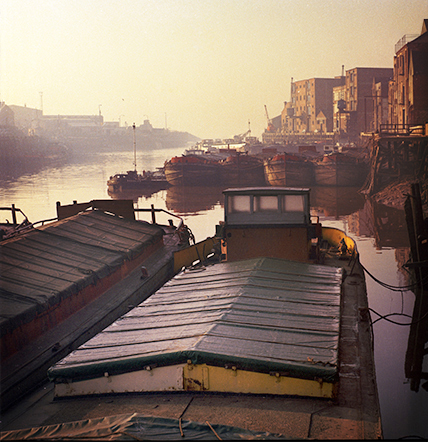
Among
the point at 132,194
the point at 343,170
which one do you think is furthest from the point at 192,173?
the point at 343,170

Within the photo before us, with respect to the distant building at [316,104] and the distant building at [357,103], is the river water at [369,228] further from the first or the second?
the distant building at [316,104]

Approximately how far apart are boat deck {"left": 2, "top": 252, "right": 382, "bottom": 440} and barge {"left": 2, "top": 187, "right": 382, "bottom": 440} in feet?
0.06

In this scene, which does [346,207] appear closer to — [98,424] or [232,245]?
[232,245]

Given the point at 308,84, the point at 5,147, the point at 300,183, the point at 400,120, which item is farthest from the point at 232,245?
the point at 308,84

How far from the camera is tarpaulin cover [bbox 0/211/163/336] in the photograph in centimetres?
1260

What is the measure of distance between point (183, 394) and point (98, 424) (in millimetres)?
2500

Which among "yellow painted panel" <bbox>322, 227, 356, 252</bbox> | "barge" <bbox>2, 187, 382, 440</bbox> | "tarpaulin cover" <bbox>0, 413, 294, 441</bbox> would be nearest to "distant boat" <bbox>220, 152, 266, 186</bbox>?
"yellow painted panel" <bbox>322, 227, 356, 252</bbox>

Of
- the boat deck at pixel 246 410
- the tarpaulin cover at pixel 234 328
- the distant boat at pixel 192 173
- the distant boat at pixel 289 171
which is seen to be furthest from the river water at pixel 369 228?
the boat deck at pixel 246 410

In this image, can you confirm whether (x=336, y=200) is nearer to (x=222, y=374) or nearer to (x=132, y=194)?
(x=132, y=194)

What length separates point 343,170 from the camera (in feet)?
186

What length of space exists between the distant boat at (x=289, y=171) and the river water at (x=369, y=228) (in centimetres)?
223

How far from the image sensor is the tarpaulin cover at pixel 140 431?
6156 mm

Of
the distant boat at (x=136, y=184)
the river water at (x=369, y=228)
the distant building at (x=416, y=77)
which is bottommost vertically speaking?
the river water at (x=369, y=228)

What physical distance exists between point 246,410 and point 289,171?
50.4 metres
